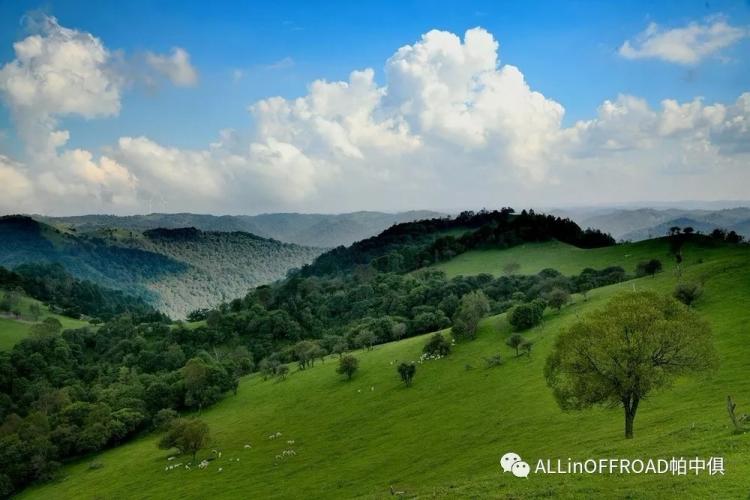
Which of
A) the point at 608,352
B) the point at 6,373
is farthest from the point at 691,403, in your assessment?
the point at 6,373

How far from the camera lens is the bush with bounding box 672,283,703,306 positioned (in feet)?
292

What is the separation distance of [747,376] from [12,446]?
130426 millimetres

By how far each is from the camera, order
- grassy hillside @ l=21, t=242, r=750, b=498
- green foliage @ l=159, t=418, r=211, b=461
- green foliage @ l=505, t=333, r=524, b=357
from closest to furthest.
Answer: grassy hillside @ l=21, t=242, r=750, b=498, green foliage @ l=159, t=418, r=211, b=461, green foliage @ l=505, t=333, r=524, b=357

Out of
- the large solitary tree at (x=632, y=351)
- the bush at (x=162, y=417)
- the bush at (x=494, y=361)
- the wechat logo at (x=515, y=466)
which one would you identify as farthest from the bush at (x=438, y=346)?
the bush at (x=162, y=417)

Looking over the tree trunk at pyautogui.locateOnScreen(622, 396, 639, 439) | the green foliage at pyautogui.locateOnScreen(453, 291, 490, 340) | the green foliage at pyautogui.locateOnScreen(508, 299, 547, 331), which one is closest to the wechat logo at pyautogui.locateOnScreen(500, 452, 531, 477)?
the tree trunk at pyautogui.locateOnScreen(622, 396, 639, 439)

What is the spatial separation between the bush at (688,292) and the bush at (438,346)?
44537 mm

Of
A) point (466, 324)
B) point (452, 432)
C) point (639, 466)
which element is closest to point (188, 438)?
point (452, 432)

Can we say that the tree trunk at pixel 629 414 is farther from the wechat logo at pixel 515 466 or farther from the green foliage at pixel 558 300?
the green foliage at pixel 558 300

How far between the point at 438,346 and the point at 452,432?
139 feet

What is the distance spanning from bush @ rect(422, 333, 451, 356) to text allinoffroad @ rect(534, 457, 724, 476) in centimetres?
6809

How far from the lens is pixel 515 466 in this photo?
42031 millimetres

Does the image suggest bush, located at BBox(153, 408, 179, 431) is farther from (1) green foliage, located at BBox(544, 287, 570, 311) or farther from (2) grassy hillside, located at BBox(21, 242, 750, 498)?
(1) green foliage, located at BBox(544, 287, 570, 311)

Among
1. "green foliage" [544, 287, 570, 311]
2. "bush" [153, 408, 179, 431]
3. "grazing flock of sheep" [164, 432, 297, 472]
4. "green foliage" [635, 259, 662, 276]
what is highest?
"green foliage" [635, 259, 662, 276]

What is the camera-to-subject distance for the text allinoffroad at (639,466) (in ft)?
101
